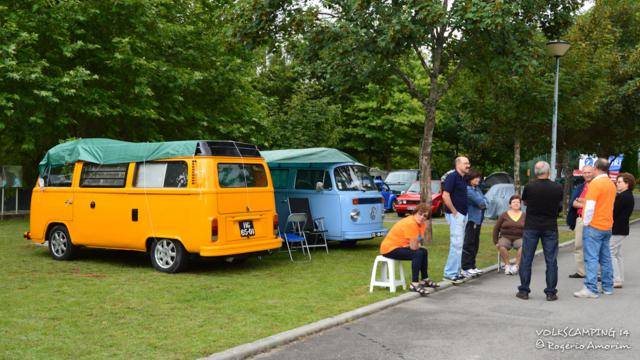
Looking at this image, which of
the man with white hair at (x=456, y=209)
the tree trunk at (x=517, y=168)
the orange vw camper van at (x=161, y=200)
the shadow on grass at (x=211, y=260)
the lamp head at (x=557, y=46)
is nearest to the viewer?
the man with white hair at (x=456, y=209)

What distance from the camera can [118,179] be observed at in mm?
11289

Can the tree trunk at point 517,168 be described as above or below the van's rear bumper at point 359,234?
above

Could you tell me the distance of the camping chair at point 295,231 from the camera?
1231cm

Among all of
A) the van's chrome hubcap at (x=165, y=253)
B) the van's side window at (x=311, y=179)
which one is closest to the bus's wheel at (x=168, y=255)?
the van's chrome hubcap at (x=165, y=253)

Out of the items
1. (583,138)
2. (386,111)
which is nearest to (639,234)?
(583,138)

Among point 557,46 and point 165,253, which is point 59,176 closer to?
point 165,253

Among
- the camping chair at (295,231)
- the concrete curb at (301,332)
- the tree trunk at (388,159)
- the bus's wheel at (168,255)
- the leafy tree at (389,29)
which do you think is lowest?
the concrete curb at (301,332)

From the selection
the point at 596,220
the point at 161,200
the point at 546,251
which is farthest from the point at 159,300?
the point at 596,220

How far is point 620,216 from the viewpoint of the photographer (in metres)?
9.66

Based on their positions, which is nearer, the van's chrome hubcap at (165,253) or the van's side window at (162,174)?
the van's side window at (162,174)

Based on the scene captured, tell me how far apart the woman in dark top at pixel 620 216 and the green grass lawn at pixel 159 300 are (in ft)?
9.17

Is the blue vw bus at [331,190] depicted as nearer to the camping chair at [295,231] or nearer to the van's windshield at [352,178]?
the van's windshield at [352,178]

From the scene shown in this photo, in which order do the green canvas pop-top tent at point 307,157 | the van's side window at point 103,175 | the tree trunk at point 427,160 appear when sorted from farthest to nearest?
the tree trunk at point 427,160 < the green canvas pop-top tent at point 307,157 < the van's side window at point 103,175

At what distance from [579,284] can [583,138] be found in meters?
18.8
